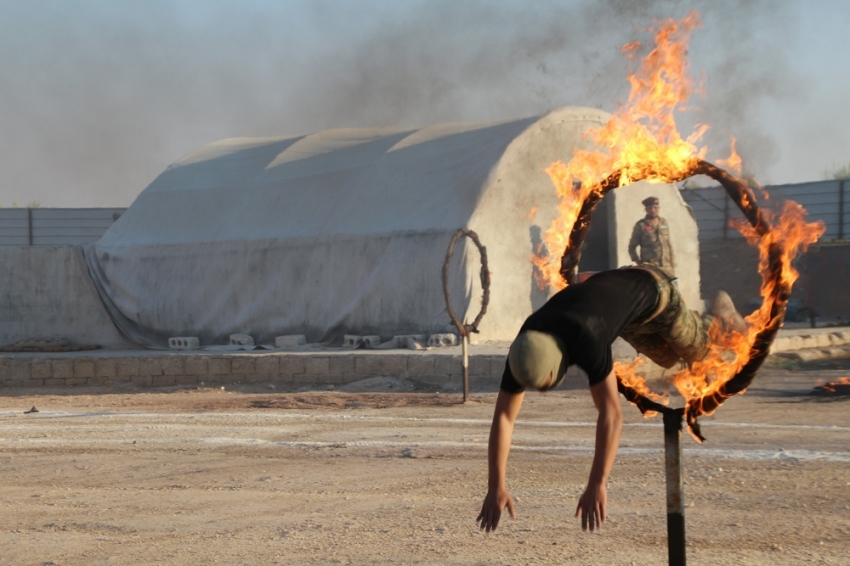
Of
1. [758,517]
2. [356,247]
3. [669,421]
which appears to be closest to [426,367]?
[356,247]

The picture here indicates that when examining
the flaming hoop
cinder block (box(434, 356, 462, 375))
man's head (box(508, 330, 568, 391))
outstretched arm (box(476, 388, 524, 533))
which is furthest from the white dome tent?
man's head (box(508, 330, 568, 391))

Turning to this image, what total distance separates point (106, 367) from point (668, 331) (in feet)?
43.0

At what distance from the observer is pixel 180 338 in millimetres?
17750

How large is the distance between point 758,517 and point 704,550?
0.72 meters

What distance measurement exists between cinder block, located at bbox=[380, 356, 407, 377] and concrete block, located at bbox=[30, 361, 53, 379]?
609 centimetres

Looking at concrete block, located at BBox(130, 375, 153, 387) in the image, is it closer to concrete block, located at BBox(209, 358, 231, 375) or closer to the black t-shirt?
concrete block, located at BBox(209, 358, 231, 375)

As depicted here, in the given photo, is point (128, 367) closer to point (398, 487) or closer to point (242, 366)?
point (242, 366)

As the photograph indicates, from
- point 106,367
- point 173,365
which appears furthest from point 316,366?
point 106,367

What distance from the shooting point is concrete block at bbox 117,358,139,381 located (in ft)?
50.2

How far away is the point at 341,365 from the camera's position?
45.0 ft

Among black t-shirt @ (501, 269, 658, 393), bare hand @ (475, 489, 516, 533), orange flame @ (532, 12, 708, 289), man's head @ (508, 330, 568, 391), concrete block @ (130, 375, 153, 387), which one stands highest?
orange flame @ (532, 12, 708, 289)

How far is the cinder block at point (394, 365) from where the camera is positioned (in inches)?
522

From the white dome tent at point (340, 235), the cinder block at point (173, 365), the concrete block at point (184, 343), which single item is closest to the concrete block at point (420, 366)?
the white dome tent at point (340, 235)

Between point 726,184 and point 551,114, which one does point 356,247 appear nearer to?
point 551,114
